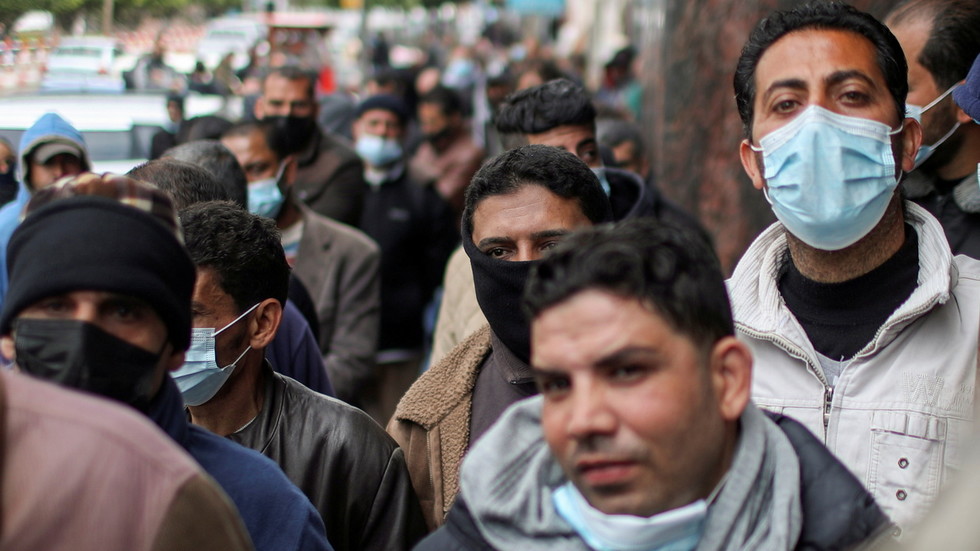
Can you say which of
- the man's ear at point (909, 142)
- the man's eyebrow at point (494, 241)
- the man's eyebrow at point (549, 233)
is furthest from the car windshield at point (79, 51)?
the man's ear at point (909, 142)

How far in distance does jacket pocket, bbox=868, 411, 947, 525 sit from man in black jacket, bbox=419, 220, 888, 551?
2.06ft

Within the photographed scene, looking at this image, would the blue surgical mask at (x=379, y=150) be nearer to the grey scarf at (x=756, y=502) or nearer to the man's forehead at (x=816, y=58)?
the man's forehead at (x=816, y=58)

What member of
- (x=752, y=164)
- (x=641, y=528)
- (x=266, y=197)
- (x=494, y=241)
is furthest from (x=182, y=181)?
(x=641, y=528)

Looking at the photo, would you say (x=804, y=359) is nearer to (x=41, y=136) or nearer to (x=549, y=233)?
(x=549, y=233)

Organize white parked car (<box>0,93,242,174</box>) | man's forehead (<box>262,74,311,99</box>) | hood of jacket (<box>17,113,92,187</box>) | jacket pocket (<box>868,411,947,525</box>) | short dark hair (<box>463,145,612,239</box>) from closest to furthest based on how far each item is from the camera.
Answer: jacket pocket (<box>868,411,947,525</box>) → short dark hair (<box>463,145,612,239</box>) → hood of jacket (<box>17,113,92,187</box>) → man's forehead (<box>262,74,311,99</box>) → white parked car (<box>0,93,242,174</box>)

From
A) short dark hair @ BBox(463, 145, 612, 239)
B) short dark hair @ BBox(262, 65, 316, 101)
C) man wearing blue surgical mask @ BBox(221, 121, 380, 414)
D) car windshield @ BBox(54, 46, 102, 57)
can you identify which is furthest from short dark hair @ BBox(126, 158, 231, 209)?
short dark hair @ BBox(262, 65, 316, 101)

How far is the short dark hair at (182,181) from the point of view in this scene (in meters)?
3.77

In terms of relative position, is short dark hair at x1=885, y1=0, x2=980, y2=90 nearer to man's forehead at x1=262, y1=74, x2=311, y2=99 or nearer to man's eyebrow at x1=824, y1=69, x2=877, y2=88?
man's eyebrow at x1=824, y1=69, x2=877, y2=88

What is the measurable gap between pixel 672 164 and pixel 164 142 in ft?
10.9

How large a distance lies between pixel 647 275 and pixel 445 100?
8043 mm

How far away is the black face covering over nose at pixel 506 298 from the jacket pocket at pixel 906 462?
89cm

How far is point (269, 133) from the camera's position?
18.4ft

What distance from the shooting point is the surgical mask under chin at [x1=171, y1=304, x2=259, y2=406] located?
9.77ft

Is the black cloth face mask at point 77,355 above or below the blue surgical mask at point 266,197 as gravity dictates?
above
